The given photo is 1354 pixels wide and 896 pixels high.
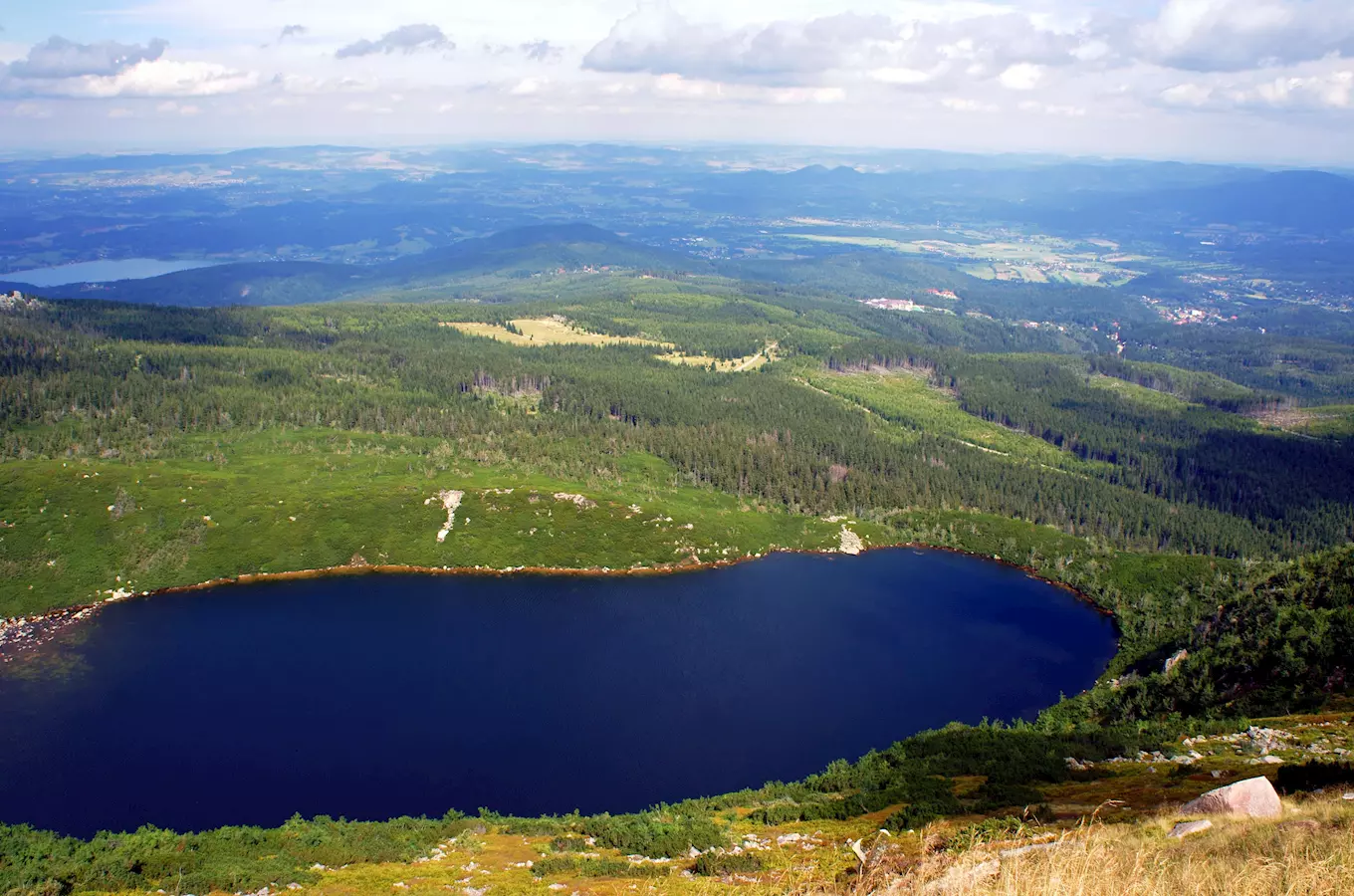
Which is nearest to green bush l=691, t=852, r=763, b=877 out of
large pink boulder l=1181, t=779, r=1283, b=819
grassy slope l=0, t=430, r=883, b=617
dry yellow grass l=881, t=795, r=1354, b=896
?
dry yellow grass l=881, t=795, r=1354, b=896

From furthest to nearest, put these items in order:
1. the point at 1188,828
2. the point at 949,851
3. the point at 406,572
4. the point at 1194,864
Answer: the point at 406,572 < the point at 949,851 < the point at 1188,828 < the point at 1194,864

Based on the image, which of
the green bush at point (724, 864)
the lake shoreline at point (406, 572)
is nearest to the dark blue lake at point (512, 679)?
the lake shoreline at point (406, 572)

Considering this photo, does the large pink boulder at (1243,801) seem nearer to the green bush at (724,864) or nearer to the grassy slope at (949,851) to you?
the grassy slope at (949,851)

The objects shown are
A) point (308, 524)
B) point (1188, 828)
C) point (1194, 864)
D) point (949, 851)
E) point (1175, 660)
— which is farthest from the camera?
point (308, 524)

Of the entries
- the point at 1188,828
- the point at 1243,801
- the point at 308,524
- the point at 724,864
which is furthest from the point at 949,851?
the point at 308,524

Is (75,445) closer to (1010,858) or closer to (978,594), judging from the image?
(978,594)

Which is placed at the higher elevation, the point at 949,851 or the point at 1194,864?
the point at 1194,864

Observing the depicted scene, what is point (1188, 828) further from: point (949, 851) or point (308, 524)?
point (308, 524)
